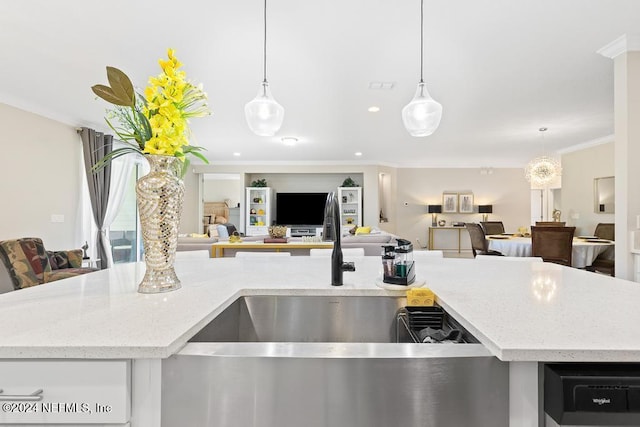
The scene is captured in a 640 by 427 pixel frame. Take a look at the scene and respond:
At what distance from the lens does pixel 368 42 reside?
2.67m

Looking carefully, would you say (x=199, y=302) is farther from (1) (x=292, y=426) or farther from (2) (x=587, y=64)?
(2) (x=587, y=64)

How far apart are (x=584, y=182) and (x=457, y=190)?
314 cm

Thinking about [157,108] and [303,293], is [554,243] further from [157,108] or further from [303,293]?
[157,108]

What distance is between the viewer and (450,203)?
9.20 metres

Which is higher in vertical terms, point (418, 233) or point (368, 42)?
point (368, 42)

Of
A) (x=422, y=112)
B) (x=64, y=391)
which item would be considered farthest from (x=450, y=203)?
(x=64, y=391)

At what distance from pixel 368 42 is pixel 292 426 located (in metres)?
2.71

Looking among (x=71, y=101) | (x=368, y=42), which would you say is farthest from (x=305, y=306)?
(x=71, y=101)

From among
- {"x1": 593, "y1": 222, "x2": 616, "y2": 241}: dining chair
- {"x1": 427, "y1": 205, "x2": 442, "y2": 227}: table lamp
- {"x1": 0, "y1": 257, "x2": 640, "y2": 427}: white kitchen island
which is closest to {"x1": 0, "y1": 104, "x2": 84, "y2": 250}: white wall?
{"x1": 0, "y1": 257, "x2": 640, "y2": 427}: white kitchen island

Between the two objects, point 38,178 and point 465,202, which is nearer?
point 38,178

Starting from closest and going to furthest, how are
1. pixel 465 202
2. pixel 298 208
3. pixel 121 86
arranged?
pixel 121 86 < pixel 298 208 < pixel 465 202

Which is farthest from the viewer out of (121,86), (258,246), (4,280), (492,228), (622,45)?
(492,228)

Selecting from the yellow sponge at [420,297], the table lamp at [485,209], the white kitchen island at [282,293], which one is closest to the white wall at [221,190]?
the table lamp at [485,209]

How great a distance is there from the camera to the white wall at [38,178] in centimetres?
395
